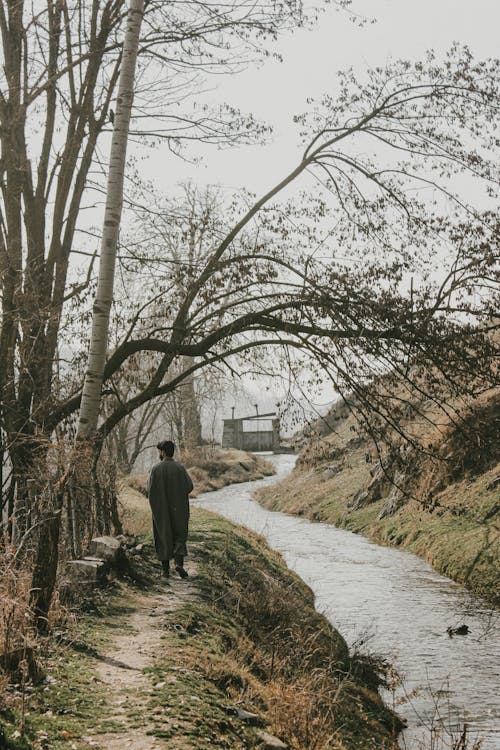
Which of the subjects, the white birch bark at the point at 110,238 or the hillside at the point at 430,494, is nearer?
the white birch bark at the point at 110,238

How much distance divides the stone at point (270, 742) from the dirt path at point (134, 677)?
0.79 m

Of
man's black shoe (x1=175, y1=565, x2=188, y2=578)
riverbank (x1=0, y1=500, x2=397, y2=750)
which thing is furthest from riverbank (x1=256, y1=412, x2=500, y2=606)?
man's black shoe (x1=175, y1=565, x2=188, y2=578)

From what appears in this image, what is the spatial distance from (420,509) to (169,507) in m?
9.16

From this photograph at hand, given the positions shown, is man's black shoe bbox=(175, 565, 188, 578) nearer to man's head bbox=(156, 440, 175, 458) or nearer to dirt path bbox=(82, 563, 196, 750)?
dirt path bbox=(82, 563, 196, 750)

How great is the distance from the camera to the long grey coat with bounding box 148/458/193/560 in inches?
447

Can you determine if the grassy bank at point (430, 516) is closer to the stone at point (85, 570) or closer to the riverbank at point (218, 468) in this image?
the stone at point (85, 570)

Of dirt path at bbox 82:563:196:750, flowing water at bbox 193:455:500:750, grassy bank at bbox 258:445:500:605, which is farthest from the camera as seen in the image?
grassy bank at bbox 258:445:500:605

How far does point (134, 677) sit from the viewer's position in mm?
6656

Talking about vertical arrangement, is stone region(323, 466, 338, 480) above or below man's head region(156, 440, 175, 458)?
below

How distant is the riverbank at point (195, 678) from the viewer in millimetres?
A: 5512

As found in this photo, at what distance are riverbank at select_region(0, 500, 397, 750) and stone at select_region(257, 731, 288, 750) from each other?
0.01 metres

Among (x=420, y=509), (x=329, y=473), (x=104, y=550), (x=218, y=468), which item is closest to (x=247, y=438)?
(x=218, y=468)

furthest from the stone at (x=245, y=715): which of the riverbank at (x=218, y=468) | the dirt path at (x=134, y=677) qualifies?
the riverbank at (x=218, y=468)

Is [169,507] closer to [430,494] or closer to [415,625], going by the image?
[430,494]
